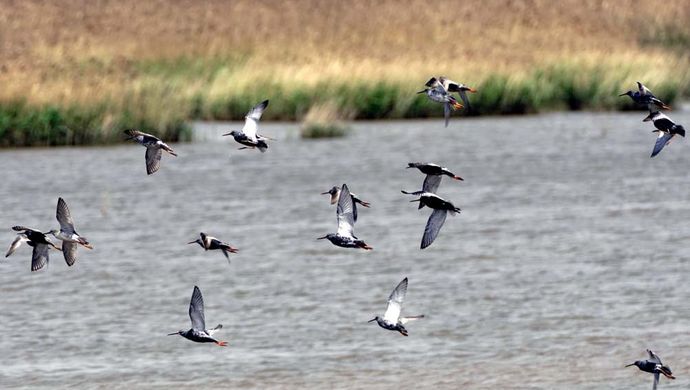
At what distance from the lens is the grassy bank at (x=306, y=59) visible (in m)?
33.1

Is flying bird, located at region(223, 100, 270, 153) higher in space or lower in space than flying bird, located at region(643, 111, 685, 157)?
lower

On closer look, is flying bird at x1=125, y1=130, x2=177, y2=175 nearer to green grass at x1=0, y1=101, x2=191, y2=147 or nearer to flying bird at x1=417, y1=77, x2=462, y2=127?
flying bird at x1=417, y1=77, x2=462, y2=127

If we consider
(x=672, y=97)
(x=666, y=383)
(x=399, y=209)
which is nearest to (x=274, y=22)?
(x=672, y=97)

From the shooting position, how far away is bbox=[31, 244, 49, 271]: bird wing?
11.5 m

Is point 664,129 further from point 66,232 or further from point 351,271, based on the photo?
point 351,271

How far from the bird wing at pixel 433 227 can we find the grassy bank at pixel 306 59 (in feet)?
69.9

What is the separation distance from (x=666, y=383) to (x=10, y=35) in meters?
39.7

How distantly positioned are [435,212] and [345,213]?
67cm

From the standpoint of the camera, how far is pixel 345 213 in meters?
11.3

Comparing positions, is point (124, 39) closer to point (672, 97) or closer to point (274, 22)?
point (274, 22)

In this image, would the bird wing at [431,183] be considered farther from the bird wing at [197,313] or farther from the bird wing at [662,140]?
the bird wing at [197,313]

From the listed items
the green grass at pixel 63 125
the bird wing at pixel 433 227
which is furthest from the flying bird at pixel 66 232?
the green grass at pixel 63 125

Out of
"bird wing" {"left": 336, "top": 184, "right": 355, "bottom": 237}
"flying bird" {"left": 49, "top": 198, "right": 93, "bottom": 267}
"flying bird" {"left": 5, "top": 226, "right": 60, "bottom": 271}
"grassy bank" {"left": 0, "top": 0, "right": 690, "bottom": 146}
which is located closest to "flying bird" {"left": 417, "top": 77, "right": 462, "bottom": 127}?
"bird wing" {"left": 336, "top": 184, "right": 355, "bottom": 237}

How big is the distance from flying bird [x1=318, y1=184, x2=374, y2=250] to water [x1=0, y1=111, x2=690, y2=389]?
3.08m
